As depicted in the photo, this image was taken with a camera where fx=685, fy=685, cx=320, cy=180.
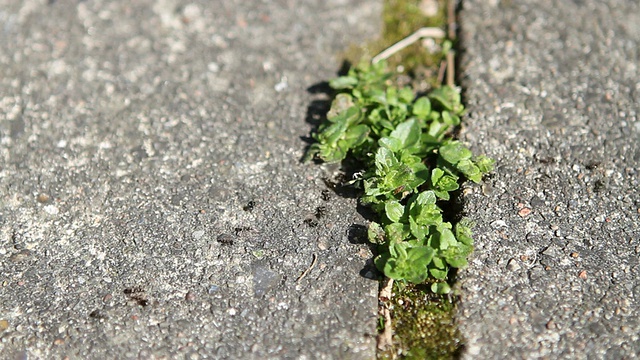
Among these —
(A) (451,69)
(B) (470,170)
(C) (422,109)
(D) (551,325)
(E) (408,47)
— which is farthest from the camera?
(E) (408,47)

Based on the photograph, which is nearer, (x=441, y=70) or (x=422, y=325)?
(x=422, y=325)

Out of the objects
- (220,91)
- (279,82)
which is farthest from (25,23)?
(279,82)

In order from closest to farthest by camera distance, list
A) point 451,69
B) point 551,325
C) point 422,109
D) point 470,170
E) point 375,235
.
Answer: point 551,325 < point 375,235 < point 470,170 < point 422,109 < point 451,69

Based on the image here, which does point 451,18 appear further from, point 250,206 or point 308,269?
point 308,269

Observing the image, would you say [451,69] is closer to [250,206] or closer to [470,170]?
[470,170]

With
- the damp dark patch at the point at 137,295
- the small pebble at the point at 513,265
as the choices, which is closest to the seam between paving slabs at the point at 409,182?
the small pebble at the point at 513,265

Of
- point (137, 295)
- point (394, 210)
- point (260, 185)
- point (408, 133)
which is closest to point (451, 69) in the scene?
point (408, 133)

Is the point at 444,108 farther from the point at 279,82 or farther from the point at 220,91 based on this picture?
the point at 220,91

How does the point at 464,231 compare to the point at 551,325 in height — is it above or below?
above

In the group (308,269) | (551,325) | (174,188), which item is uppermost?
(174,188)
